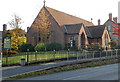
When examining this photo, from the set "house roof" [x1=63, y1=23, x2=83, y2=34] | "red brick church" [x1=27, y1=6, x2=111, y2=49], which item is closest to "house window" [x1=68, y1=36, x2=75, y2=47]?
"red brick church" [x1=27, y1=6, x2=111, y2=49]

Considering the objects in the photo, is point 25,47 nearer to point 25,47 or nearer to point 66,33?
point 25,47

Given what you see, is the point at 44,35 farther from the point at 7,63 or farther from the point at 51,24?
the point at 7,63

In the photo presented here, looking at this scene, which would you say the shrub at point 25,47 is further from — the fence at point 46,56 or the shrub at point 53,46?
the fence at point 46,56

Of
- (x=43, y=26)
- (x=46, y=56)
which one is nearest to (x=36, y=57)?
(x=46, y=56)

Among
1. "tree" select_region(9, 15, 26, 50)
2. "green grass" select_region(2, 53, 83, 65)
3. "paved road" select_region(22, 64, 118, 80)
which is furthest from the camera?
"tree" select_region(9, 15, 26, 50)

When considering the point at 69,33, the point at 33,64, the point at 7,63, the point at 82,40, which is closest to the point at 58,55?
the point at 33,64

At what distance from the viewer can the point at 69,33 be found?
4288 centimetres

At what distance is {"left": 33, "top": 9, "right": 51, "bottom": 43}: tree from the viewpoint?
139 ft

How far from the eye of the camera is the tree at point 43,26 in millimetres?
42347

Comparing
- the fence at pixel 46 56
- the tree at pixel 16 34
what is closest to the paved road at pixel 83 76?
the fence at pixel 46 56

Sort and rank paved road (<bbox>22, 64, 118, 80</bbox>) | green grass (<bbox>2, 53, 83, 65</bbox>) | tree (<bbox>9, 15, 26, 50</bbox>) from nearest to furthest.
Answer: paved road (<bbox>22, 64, 118, 80</bbox>)
green grass (<bbox>2, 53, 83, 65</bbox>)
tree (<bbox>9, 15, 26, 50</bbox>)

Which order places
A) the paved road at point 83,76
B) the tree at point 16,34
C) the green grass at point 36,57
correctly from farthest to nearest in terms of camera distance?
the tree at point 16,34, the green grass at point 36,57, the paved road at point 83,76

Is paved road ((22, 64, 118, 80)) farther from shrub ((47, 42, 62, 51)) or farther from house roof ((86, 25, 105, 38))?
house roof ((86, 25, 105, 38))

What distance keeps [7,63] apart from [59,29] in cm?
2453
